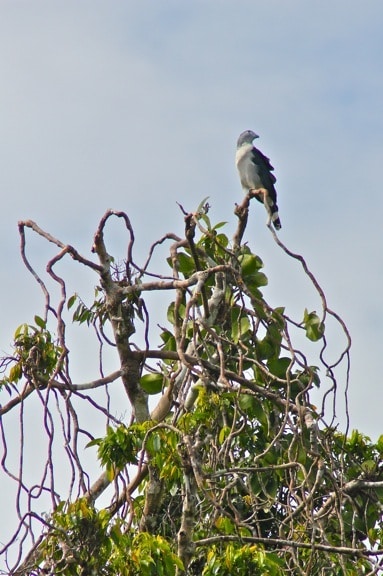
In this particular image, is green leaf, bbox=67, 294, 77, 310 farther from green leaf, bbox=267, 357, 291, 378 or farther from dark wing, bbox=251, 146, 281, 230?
dark wing, bbox=251, 146, 281, 230

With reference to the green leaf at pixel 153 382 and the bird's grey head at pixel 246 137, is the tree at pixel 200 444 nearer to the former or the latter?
the green leaf at pixel 153 382

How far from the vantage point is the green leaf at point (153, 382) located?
5.82 m

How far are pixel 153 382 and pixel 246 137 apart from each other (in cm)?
451

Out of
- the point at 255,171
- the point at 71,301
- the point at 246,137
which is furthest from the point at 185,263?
the point at 246,137

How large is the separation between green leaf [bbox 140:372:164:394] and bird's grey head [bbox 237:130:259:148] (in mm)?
4377

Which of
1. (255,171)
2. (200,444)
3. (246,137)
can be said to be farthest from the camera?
(246,137)

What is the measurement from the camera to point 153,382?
19.1 feet

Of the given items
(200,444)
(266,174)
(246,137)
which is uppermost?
(246,137)

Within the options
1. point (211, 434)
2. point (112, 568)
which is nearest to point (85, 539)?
point (112, 568)

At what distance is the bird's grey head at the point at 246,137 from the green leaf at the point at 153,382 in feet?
14.4

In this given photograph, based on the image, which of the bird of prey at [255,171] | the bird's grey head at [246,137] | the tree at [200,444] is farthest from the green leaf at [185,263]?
the bird's grey head at [246,137]

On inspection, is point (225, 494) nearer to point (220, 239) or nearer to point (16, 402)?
point (16, 402)

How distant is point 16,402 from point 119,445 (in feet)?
3.41

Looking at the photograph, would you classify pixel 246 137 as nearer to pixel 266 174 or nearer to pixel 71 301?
pixel 266 174
